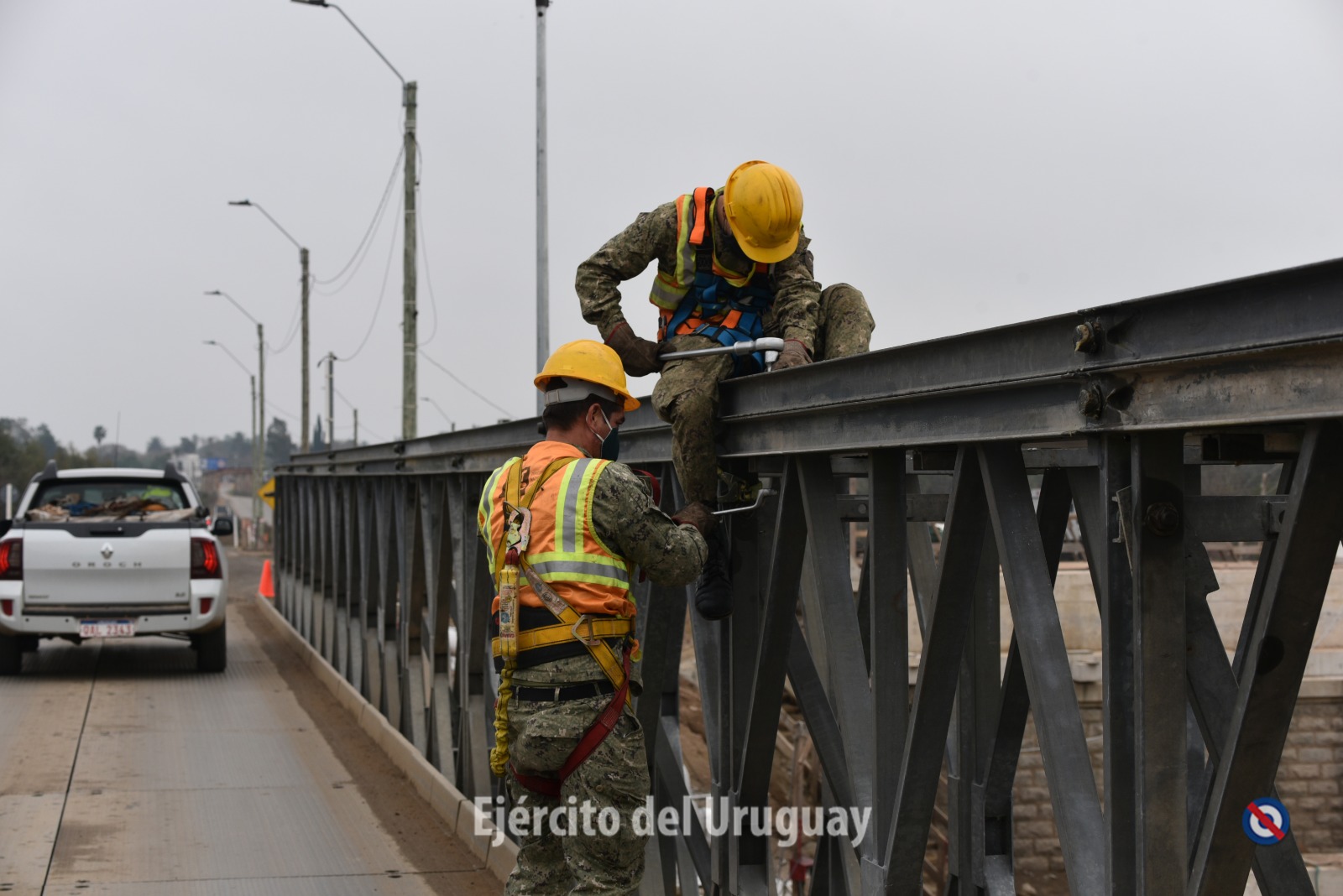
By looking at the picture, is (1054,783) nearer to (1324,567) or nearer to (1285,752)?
(1324,567)

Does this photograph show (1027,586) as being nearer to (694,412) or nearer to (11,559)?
(694,412)

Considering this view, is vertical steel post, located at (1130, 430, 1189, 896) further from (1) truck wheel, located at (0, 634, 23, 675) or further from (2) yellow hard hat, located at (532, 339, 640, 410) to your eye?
(1) truck wheel, located at (0, 634, 23, 675)

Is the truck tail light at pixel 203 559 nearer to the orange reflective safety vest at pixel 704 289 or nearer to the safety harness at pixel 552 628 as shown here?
the orange reflective safety vest at pixel 704 289

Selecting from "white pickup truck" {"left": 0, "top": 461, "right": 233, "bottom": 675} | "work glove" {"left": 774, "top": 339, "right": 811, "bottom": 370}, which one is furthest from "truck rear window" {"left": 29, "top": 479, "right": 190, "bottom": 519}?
"work glove" {"left": 774, "top": 339, "right": 811, "bottom": 370}

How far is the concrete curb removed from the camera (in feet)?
23.4

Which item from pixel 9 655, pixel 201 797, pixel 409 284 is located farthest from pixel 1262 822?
pixel 409 284

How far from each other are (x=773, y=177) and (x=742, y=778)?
2079mm

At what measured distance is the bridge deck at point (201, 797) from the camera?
7191 mm

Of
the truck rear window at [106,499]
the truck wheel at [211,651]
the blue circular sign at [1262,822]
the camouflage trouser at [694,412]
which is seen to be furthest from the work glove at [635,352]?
the truck rear window at [106,499]

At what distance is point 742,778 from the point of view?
493 centimetres

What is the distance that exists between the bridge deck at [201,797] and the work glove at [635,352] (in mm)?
3065

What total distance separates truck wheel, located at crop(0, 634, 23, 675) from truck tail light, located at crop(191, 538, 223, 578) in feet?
6.15

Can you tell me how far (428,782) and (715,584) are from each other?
4709mm

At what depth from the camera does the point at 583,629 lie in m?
4.39
